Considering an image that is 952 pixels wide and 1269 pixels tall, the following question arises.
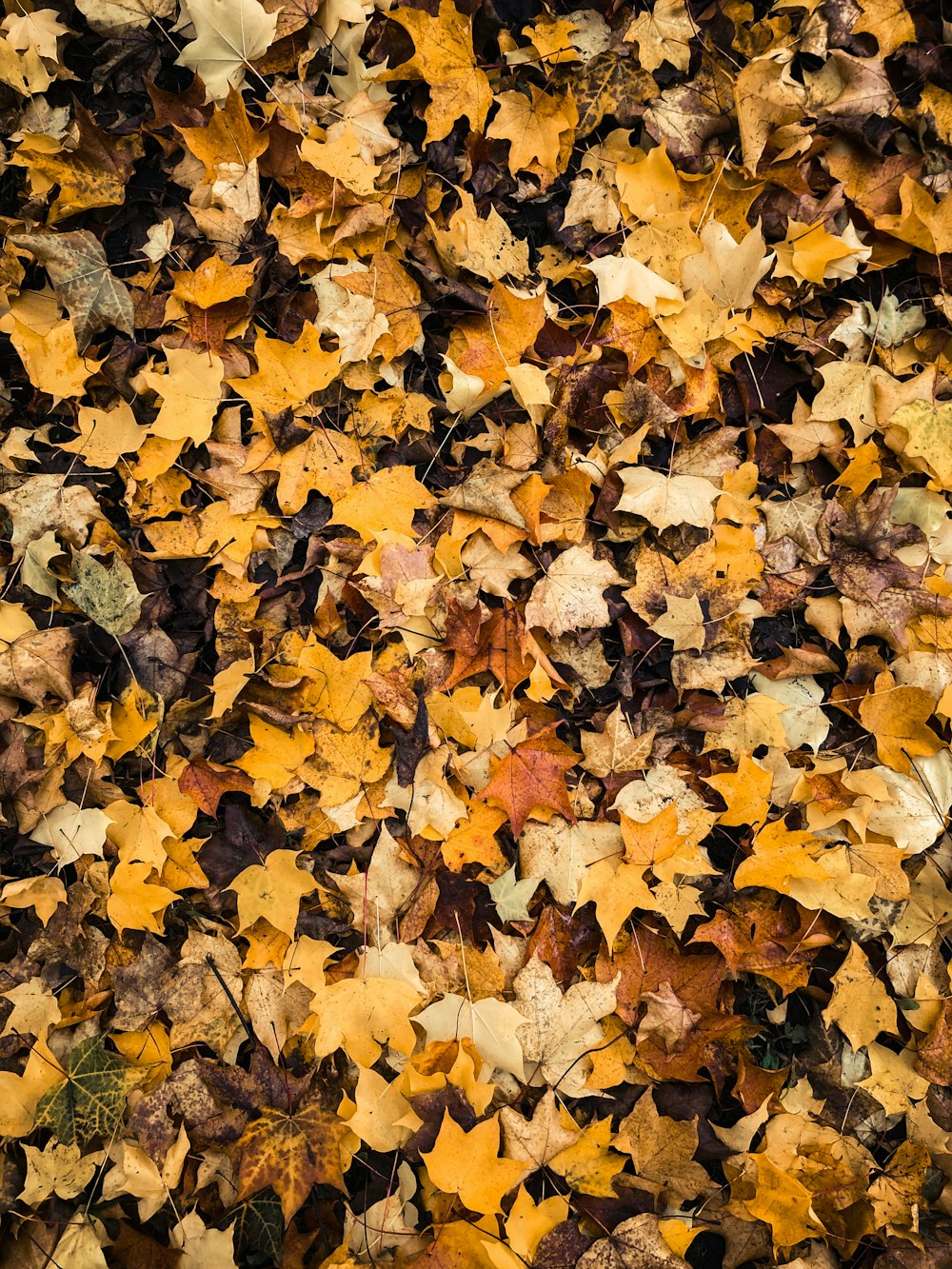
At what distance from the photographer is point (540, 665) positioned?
1.49 m

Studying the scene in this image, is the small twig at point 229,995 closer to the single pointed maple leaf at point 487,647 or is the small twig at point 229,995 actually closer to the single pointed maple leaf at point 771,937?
the single pointed maple leaf at point 487,647

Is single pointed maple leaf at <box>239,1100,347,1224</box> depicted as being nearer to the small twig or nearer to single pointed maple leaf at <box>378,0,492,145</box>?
the small twig

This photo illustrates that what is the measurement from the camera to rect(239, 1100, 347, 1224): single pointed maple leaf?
4.53 feet

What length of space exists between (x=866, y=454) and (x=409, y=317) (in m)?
0.91

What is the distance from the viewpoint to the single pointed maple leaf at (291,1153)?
1381mm

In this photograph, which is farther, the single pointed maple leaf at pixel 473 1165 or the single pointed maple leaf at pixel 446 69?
the single pointed maple leaf at pixel 446 69

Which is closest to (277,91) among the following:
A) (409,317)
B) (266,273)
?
(266,273)

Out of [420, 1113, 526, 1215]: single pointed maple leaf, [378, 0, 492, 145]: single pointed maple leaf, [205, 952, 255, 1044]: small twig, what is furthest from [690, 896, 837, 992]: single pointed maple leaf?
[378, 0, 492, 145]: single pointed maple leaf

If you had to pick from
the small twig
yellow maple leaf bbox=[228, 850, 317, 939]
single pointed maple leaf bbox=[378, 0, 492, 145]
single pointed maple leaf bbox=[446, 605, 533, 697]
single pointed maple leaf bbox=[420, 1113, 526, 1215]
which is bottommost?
single pointed maple leaf bbox=[420, 1113, 526, 1215]

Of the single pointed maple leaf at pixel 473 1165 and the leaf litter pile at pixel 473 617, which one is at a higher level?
the leaf litter pile at pixel 473 617

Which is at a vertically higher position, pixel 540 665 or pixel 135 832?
pixel 540 665

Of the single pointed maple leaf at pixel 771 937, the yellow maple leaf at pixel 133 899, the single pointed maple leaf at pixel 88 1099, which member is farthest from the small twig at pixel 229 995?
the single pointed maple leaf at pixel 771 937

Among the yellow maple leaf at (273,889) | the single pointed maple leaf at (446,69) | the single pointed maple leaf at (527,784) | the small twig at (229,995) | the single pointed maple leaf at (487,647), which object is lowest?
the small twig at (229,995)

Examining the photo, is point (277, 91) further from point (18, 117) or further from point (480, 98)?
point (18, 117)
